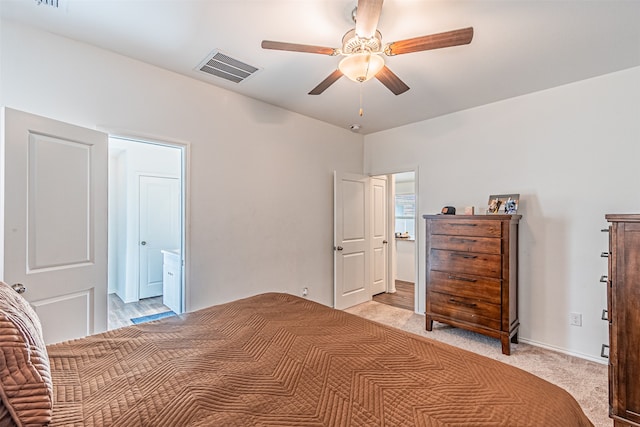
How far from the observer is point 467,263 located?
304cm

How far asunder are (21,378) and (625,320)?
291 cm

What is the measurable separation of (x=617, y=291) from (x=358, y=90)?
255 cm

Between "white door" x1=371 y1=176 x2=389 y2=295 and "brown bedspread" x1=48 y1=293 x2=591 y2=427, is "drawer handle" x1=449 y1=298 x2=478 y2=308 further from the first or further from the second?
"brown bedspread" x1=48 y1=293 x2=591 y2=427

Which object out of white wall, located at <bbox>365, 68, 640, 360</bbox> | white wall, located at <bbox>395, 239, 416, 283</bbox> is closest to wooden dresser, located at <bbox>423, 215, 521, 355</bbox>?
white wall, located at <bbox>365, 68, 640, 360</bbox>

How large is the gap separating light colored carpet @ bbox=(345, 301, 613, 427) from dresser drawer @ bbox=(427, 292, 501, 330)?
0.25 metres

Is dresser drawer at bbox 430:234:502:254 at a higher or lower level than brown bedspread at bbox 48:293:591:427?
higher

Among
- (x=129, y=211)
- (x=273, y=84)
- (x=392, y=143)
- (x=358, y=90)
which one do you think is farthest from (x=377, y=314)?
(x=129, y=211)

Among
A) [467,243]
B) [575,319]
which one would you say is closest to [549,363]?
[575,319]

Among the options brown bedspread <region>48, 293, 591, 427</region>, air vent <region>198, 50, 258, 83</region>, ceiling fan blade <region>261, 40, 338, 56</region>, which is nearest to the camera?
brown bedspread <region>48, 293, 591, 427</region>

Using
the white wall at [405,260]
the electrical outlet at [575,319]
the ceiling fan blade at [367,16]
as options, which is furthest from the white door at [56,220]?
the white wall at [405,260]

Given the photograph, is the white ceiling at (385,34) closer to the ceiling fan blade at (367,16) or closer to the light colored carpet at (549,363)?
the ceiling fan blade at (367,16)

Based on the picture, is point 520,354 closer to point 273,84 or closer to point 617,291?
point 617,291

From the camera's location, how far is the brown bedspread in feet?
2.89

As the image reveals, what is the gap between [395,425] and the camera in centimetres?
84
